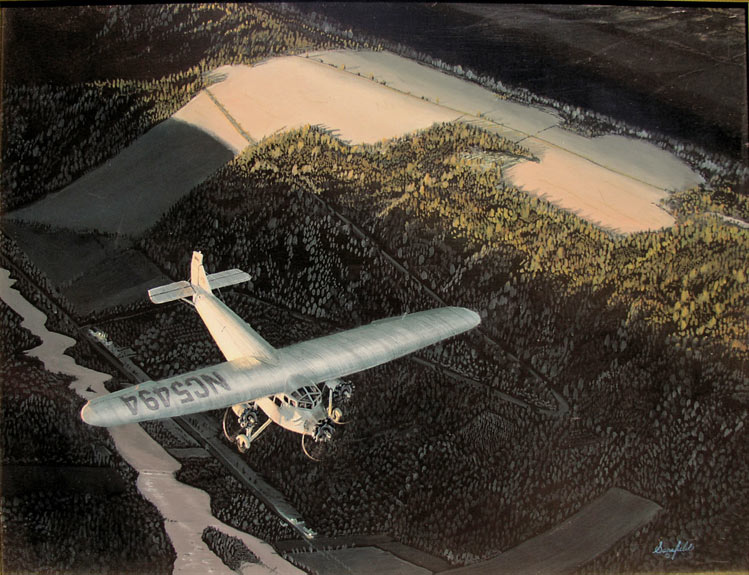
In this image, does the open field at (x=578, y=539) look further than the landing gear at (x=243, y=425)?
Yes

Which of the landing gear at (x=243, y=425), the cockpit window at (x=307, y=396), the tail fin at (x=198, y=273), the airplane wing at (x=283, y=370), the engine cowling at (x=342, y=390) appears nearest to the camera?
the airplane wing at (x=283, y=370)

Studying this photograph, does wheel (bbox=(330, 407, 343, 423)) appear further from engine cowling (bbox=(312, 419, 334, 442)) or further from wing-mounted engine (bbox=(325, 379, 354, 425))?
engine cowling (bbox=(312, 419, 334, 442))

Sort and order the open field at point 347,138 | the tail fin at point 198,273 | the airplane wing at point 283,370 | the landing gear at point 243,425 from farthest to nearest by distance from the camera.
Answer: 1. the open field at point 347,138
2. the tail fin at point 198,273
3. the landing gear at point 243,425
4. the airplane wing at point 283,370

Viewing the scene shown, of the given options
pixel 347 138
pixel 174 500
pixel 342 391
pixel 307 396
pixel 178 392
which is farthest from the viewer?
pixel 347 138

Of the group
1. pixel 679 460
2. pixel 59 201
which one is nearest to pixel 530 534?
pixel 679 460

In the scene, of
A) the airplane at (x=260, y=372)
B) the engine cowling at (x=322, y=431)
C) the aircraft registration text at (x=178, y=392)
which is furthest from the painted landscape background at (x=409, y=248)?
the aircraft registration text at (x=178, y=392)

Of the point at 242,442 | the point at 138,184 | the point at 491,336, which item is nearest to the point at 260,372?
the point at 242,442

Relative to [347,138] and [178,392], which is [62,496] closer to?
[178,392]

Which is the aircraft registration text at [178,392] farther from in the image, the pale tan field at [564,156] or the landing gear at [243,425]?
the pale tan field at [564,156]
